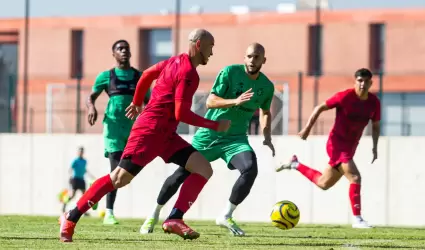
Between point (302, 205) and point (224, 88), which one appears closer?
point (224, 88)

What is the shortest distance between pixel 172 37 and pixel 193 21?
1.38m

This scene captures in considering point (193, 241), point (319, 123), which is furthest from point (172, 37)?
point (193, 241)

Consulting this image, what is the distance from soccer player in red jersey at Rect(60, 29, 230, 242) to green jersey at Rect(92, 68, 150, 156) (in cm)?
398

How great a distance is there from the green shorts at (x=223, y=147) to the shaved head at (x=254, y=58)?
748mm

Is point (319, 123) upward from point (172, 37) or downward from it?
downward

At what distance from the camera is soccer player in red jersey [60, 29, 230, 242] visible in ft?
37.2

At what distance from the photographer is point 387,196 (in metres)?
21.7

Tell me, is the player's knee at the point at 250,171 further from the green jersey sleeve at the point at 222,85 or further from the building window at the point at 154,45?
the building window at the point at 154,45

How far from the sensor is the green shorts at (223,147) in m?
13.5

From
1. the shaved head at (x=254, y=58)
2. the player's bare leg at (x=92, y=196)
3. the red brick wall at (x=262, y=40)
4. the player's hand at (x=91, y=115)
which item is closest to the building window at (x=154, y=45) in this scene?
the red brick wall at (x=262, y=40)

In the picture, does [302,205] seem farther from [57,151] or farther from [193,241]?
[193,241]

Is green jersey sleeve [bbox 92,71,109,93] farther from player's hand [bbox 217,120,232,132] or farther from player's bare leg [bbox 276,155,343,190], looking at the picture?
player's hand [bbox 217,120,232,132]

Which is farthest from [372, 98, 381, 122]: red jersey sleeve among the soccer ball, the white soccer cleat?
the soccer ball

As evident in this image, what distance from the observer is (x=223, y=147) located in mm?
13617
